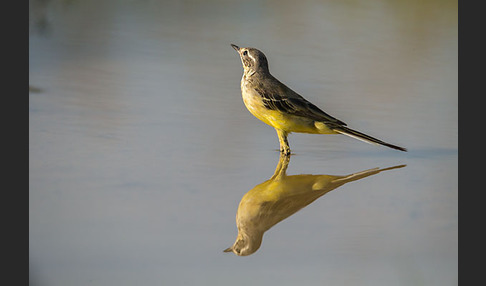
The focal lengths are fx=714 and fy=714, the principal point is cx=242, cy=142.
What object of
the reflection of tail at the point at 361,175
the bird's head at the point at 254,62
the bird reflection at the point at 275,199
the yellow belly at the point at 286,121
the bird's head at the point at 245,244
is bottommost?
the bird's head at the point at 245,244

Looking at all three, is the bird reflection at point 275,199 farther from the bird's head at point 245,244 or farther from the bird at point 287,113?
the bird at point 287,113

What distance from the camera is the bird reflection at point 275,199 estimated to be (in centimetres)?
472

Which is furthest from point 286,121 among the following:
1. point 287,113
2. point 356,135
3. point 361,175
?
point 361,175

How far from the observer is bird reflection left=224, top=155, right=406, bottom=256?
4723 mm

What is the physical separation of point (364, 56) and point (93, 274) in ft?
20.0

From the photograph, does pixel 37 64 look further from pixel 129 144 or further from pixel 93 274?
pixel 93 274

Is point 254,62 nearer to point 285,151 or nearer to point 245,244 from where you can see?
point 285,151

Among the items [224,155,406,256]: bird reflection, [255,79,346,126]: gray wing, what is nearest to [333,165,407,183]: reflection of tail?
[224,155,406,256]: bird reflection

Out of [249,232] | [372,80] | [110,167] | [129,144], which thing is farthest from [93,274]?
[372,80]

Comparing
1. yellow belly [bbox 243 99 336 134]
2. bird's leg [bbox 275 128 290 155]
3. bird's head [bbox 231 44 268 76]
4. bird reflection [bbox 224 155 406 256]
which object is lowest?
bird reflection [bbox 224 155 406 256]

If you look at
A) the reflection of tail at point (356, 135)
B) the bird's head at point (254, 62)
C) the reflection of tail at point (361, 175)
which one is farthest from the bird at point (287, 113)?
the reflection of tail at point (361, 175)

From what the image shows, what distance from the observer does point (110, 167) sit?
5801 millimetres

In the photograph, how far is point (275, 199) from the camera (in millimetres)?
5262

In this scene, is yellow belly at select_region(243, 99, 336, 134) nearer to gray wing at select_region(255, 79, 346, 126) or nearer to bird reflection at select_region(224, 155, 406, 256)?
gray wing at select_region(255, 79, 346, 126)
